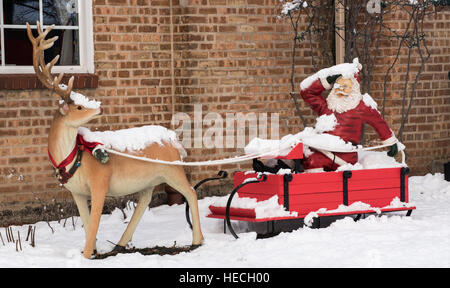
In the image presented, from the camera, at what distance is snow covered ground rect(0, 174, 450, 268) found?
6.36m

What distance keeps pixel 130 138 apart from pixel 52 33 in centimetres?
271

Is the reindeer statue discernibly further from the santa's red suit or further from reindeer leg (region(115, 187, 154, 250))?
the santa's red suit

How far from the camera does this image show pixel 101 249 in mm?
7078

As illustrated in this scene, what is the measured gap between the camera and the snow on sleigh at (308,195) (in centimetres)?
725

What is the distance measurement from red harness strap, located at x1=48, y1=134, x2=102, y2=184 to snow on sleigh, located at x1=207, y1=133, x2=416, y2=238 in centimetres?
132

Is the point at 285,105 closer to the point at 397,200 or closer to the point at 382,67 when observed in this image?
the point at 382,67

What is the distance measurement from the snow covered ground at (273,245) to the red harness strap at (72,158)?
2.08 ft

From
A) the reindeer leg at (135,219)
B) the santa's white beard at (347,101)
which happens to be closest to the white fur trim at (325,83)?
the santa's white beard at (347,101)

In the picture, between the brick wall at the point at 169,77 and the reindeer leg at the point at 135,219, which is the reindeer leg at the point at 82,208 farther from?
the brick wall at the point at 169,77

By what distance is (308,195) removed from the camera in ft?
24.3

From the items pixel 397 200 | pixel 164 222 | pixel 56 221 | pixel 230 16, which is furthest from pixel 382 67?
pixel 56 221

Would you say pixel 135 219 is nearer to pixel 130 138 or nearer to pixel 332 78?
pixel 130 138

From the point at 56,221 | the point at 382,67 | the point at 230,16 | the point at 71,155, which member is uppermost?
the point at 230,16

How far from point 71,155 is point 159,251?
114 cm
